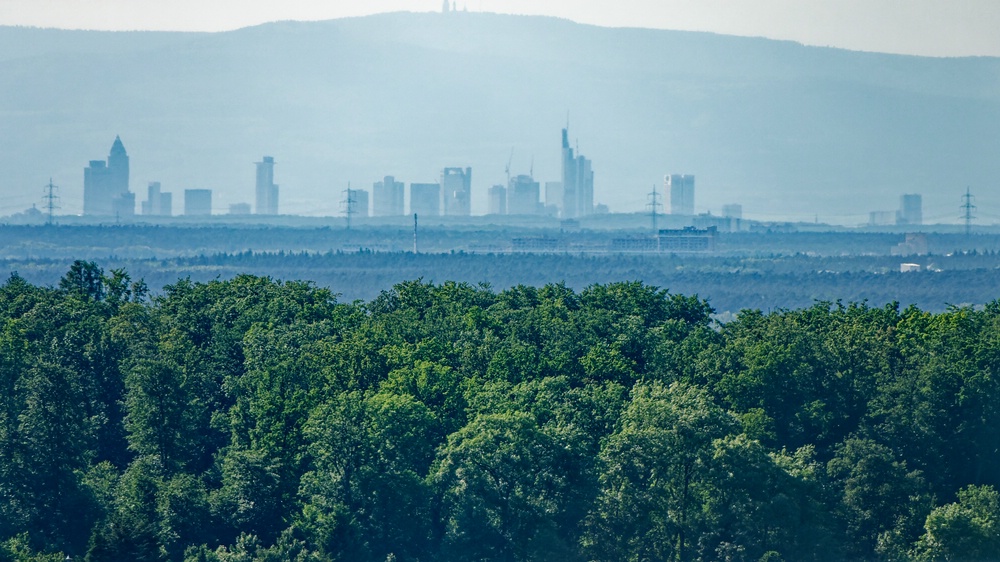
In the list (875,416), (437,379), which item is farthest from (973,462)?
(437,379)

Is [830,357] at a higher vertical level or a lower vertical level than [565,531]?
higher

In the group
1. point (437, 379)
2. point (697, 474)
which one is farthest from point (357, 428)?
point (697, 474)

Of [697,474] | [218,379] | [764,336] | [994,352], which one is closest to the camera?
[697,474]

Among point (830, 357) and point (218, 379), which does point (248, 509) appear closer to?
point (218, 379)

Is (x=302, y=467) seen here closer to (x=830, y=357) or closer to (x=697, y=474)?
(x=697, y=474)

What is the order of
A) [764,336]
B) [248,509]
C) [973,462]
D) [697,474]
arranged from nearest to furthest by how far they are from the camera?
[697,474]
[248,509]
[973,462]
[764,336]

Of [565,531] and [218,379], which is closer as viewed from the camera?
[565,531]
